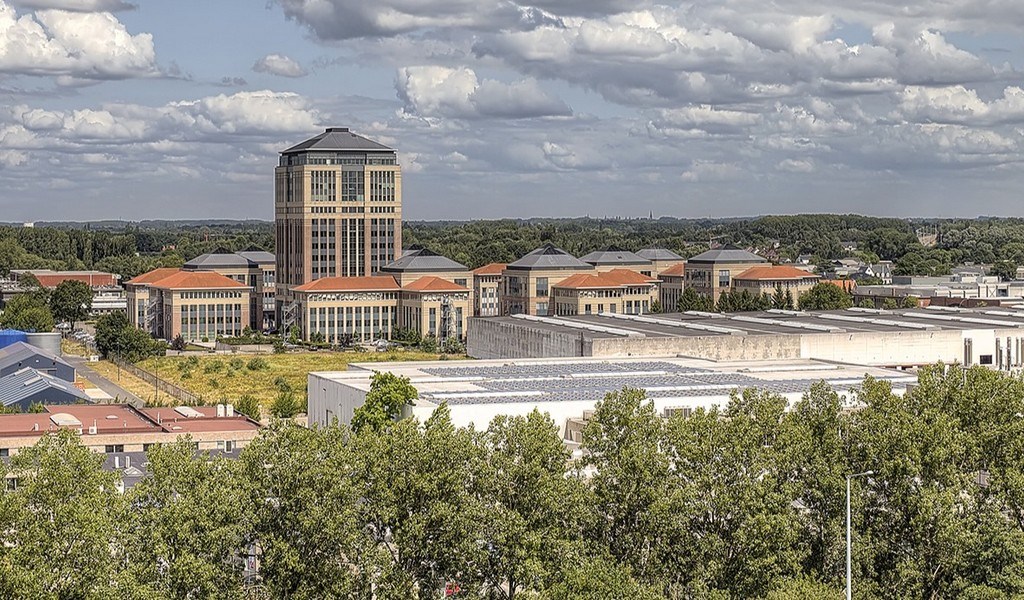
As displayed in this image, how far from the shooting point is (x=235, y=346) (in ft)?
383

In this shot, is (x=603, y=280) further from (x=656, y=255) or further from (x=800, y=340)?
(x=800, y=340)

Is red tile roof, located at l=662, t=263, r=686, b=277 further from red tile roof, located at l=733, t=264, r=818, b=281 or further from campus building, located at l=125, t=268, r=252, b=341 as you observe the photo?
campus building, located at l=125, t=268, r=252, b=341

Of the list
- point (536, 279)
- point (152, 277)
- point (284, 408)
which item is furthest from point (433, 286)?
point (284, 408)

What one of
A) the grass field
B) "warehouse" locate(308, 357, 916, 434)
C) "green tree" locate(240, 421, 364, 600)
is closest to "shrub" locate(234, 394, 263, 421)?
the grass field

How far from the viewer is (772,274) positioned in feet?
432

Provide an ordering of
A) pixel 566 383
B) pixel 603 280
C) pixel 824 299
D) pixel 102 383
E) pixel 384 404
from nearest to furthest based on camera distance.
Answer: pixel 384 404
pixel 566 383
pixel 102 383
pixel 824 299
pixel 603 280

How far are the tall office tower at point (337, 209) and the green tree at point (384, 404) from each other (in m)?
77.8

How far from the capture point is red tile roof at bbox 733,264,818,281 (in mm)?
130875

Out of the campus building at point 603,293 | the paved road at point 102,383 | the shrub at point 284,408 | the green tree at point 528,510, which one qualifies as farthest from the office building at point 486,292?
the green tree at point 528,510

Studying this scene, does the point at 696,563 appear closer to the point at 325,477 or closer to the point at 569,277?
the point at 325,477

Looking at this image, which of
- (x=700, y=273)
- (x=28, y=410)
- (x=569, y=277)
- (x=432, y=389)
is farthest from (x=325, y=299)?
(x=432, y=389)

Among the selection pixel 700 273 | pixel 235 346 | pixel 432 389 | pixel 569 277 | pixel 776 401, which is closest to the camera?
pixel 776 401

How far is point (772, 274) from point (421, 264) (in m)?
33.2

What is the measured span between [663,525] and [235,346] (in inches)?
3476
